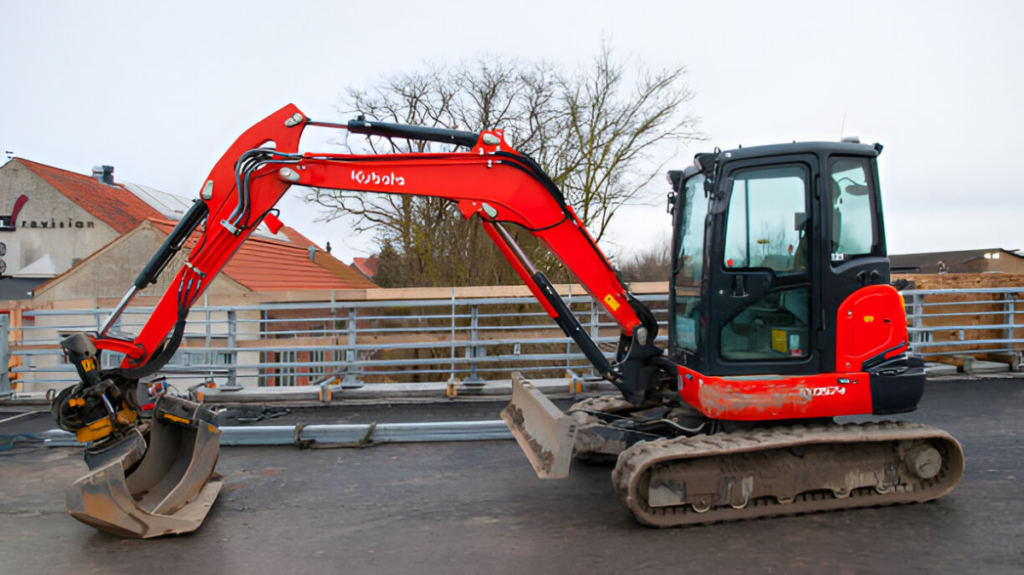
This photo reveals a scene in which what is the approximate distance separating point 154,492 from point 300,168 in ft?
9.05

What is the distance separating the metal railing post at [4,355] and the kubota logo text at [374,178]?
7636 millimetres

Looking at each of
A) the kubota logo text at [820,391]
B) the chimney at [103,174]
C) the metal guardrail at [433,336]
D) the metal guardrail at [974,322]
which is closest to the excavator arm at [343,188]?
the kubota logo text at [820,391]

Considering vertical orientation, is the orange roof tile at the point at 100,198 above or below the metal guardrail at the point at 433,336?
above

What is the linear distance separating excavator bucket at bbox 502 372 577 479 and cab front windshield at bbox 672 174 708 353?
47.5 inches

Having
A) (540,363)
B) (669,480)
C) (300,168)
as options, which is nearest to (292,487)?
(300,168)

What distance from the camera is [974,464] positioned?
5.72 metres

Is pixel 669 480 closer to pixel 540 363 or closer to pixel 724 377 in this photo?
Result: pixel 724 377

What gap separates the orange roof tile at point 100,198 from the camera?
862 inches

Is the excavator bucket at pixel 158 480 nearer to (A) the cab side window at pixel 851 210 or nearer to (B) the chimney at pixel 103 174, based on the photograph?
(A) the cab side window at pixel 851 210

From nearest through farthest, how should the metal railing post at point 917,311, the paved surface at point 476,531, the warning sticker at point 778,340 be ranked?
the paved surface at point 476,531
the warning sticker at point 778,340
the metal railing post at point 917,311

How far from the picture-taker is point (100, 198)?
2333 centimetres

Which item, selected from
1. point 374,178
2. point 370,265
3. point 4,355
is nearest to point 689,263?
point 374,178

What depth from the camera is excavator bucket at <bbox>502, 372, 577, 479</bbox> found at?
14.6 feet

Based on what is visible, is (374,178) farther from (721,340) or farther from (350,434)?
(350,434)
